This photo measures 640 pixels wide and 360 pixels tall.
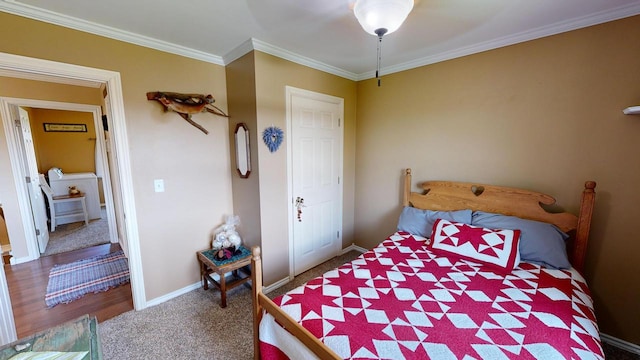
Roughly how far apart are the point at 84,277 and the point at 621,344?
198 inches

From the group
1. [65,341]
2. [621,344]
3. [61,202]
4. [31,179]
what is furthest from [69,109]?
[621,344]

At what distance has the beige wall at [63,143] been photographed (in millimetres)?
4971

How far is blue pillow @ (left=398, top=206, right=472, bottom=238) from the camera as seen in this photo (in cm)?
218

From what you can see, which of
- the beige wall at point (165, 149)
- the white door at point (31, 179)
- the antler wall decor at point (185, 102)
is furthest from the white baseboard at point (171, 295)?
the white door at point (31, 179)

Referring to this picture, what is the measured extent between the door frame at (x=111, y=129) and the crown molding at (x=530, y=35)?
8.72 ft

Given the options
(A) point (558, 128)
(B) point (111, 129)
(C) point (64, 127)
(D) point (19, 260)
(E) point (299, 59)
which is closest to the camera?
(A) point (558, 128)

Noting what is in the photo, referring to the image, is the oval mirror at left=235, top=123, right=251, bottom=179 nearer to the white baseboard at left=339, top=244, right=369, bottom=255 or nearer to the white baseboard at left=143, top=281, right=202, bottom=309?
the white baseboard at left=143, top=281, right=202, bottom=309

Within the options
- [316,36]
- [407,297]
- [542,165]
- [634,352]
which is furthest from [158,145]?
[634,352]

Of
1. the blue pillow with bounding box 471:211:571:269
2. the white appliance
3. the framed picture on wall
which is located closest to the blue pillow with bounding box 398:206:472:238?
the blue pillow with bounding box 471:211:571:269

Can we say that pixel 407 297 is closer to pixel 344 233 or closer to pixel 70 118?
pixel 344 233

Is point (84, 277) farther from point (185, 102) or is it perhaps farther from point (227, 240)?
point (185, 102)

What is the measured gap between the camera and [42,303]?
93.1 inches

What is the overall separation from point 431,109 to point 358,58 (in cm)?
93

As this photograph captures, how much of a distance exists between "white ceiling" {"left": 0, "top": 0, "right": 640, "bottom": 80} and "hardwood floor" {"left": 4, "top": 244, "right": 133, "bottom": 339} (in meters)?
2.38
